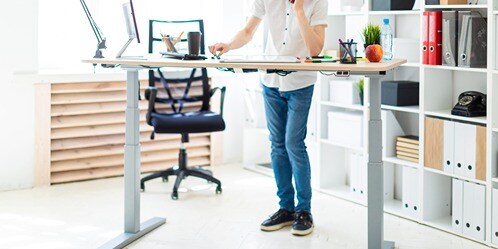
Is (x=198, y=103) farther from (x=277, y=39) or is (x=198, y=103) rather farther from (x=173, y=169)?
(x=277, y=39)

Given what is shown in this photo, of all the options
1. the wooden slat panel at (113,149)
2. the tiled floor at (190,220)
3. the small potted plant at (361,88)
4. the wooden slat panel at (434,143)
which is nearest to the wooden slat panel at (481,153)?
the wooden slat panel at (434,143)

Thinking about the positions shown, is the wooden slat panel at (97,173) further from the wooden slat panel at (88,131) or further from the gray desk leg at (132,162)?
the gray desk leg at (132,162)

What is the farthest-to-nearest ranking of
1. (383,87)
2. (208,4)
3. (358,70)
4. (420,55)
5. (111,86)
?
1. (208,4)
2. (111,86)
3. (383,87)
4. (420,55)
5. (358,70)

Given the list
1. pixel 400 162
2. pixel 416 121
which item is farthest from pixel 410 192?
pixel 416 121

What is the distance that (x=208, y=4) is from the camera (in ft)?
20.2

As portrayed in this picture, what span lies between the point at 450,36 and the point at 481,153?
0.69 m

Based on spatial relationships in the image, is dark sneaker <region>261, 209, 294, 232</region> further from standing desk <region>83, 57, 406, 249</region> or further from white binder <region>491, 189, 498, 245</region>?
white binder <region>491, 189, 498, 245</region>

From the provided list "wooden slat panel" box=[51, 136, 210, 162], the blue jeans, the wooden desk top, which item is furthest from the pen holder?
"wooden slat panel" box=[51, 136, 210, 162]

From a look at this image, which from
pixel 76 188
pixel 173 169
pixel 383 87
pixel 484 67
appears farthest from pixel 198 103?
pixel 484 67

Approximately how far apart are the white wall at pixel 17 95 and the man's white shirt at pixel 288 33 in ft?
6.74

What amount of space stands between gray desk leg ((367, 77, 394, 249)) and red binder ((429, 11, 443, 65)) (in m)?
0.88

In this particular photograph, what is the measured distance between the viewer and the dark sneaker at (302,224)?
4.10 meters

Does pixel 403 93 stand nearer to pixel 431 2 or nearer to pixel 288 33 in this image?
pixel 431 2

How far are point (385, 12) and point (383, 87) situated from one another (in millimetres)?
470
